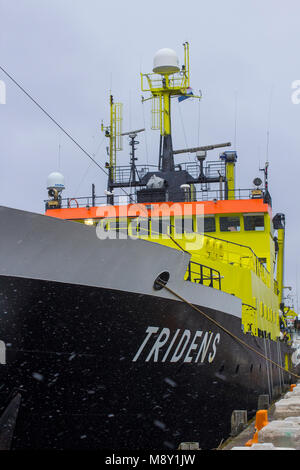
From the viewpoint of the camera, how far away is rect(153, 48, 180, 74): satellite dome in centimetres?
1842

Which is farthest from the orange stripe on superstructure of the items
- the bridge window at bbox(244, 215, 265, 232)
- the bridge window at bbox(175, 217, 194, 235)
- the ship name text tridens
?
the ship name text tridens

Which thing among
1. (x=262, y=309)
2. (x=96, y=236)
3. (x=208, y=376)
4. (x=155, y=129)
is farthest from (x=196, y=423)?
(x=155, y=129)

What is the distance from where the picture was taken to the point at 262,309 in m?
15.9

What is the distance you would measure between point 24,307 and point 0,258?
0.66m

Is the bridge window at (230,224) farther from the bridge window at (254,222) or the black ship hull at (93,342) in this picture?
the black ship hull at (93,342)

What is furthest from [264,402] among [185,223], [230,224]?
[185,223]

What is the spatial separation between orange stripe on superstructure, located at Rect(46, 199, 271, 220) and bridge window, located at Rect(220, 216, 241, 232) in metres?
0.33

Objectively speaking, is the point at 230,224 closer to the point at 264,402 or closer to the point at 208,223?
the point at 208,223

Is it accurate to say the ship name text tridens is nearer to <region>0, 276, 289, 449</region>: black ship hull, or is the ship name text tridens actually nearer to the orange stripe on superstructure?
<region>0, 276, 289, 449</region>: black ship hull

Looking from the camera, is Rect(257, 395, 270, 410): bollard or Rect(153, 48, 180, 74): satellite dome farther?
Rect(153, 48, 180, 74): satellite dome

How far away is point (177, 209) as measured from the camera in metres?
15.2

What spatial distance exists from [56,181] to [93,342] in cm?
1127

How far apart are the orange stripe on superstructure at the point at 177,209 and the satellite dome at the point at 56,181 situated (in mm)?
2830

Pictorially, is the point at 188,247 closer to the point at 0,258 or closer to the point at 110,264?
the point at 110,264
